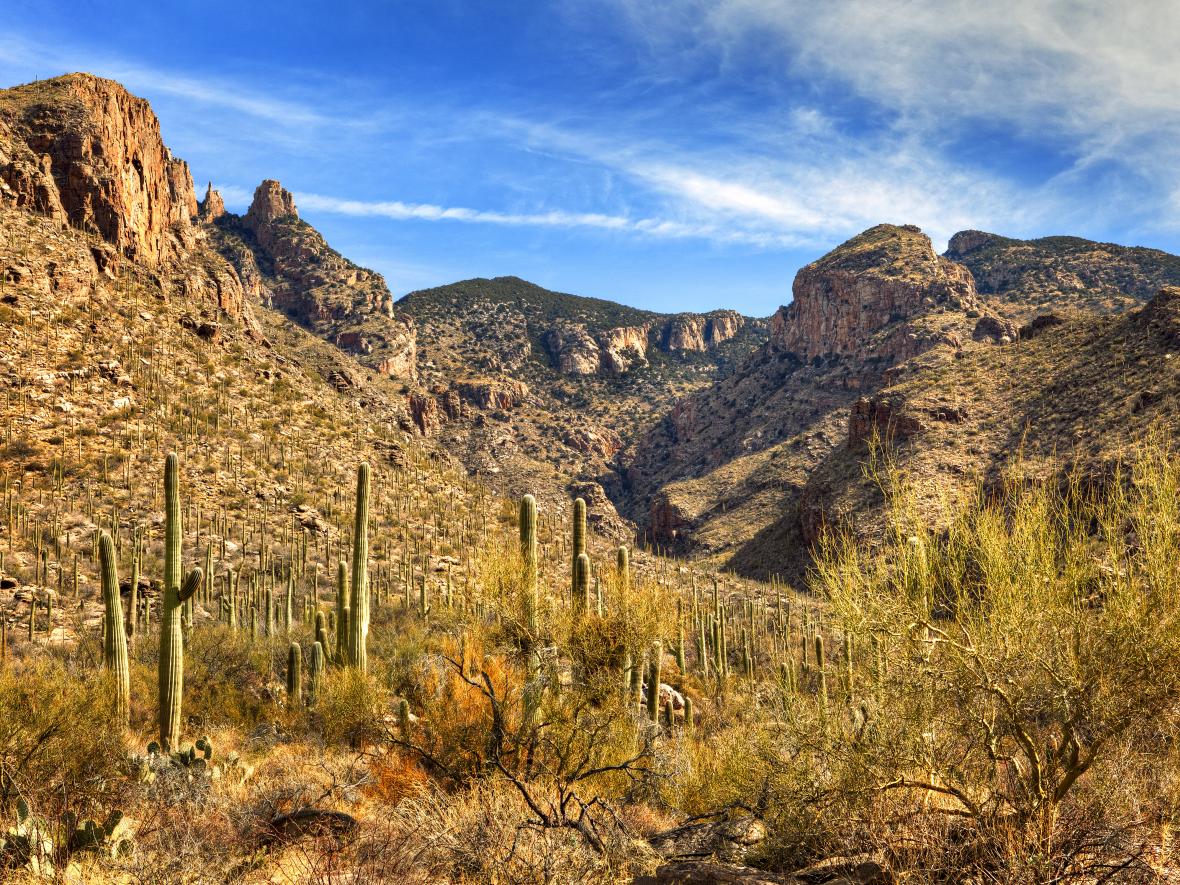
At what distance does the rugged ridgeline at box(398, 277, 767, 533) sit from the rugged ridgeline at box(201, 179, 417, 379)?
25.5ft

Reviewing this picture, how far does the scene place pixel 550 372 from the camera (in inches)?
4788

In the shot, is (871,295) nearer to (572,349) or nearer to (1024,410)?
(572,349)

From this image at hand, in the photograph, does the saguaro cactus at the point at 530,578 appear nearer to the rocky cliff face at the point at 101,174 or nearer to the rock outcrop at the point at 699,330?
the rocky cliff face at the point at 101,174

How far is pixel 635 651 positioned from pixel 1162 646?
28.1 feet

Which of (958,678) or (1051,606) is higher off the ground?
(1051,606)

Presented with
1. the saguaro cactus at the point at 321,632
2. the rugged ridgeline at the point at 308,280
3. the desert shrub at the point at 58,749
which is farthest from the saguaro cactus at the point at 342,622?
the rugged ridgeline at the point at 308,280

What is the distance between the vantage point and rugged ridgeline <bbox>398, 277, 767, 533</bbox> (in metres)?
93.4

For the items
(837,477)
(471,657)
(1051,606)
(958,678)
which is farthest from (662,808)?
(837,477)

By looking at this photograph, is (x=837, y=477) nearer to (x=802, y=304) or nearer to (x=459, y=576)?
(x=459, y=576)

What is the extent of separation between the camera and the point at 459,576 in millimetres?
32281

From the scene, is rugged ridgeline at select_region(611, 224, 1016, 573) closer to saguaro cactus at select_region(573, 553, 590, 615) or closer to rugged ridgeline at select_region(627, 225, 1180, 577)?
rugged ridgeline at select_region(627, 225, 1180, 577)

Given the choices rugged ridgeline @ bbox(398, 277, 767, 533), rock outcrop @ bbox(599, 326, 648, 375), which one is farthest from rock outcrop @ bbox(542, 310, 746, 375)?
rugged ridgeline @ bbox(398, 277, 767, 533)

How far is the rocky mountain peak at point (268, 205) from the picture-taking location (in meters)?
103

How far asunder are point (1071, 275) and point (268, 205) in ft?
372
